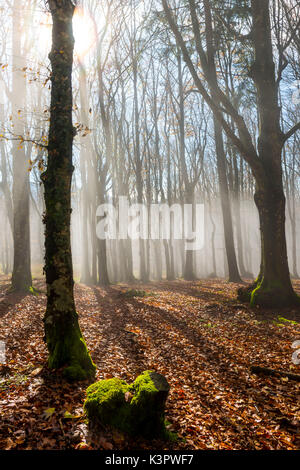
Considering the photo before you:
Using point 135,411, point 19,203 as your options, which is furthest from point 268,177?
point 19,203

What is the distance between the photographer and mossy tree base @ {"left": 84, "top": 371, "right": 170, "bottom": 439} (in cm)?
311

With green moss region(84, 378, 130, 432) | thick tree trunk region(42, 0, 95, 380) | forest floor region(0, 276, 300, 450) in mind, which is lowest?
forest floor region(0, 276, 300, 450)

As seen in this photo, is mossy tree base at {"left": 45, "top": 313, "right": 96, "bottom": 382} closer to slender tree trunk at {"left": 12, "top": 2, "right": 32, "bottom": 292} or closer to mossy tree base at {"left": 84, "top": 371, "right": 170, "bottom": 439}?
mossy tree base at {"left": 84, "top": 371, "right": 170, "bottom": 439}

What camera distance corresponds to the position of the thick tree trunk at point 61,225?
4297mm

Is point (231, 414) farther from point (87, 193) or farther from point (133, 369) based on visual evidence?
point (87, 193)

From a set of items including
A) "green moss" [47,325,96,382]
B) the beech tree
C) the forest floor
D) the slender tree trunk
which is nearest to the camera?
the forest floor

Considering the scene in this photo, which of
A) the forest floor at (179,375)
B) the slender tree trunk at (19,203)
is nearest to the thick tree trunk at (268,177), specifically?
the forest floor at (179,375)

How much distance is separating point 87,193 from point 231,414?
18122 mm

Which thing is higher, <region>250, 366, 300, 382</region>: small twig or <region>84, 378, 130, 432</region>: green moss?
<region>84, 378, 130, 432</region>: green moss

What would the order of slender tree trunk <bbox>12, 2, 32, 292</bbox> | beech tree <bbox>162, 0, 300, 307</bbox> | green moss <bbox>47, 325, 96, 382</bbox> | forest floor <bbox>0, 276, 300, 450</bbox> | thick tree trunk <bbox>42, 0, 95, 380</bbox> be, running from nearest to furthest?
1. forest floor <bbox>0, 276, 300, 450</bbox>
2. green moss <bbox>47, 325, 96, 382</bbox>
3. thick tree trunk <bbox>42, 0, 95, 380</bbox>
4. beech tree <bbox>162, 0, 300, 307</bbox>
5. slender tree trunk <bbox>12, 2, 32, 292</bbox>

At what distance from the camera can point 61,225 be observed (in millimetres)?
4383

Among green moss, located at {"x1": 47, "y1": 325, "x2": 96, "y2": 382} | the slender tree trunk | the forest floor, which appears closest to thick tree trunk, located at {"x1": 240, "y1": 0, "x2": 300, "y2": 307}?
the forest floor

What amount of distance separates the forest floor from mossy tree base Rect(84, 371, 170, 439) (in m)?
0.11
